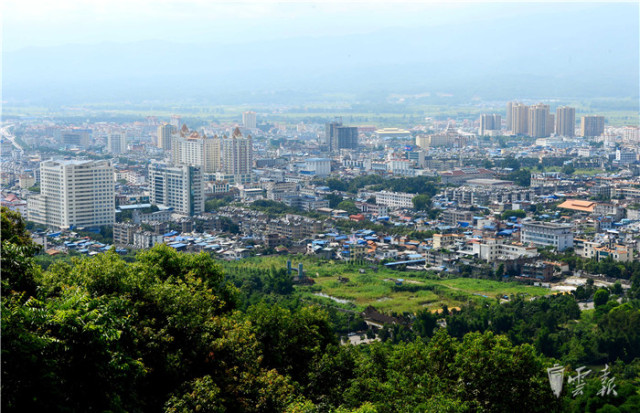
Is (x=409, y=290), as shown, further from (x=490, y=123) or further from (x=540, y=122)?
(x=490, y=123)

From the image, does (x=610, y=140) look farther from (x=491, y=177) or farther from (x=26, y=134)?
(x=26, y=134)

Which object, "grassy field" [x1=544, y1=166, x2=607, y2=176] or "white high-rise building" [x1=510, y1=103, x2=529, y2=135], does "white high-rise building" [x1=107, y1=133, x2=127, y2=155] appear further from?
"white high-rise building" [x1=510, y1=103, x2=529, y2=135]

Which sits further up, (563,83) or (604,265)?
(563,83)

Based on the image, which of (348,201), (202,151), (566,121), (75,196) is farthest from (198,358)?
(566,121)

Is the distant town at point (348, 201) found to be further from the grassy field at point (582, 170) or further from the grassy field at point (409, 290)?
the grassy field at point (409, 290)

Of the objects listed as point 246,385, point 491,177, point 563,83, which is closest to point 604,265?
point 246,385

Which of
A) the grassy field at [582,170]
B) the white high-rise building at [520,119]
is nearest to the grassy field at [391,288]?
the grassy field at [582,170]
